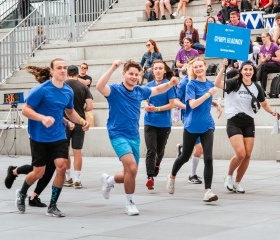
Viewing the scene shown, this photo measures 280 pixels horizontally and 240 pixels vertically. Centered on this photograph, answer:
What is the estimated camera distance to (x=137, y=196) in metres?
12.5

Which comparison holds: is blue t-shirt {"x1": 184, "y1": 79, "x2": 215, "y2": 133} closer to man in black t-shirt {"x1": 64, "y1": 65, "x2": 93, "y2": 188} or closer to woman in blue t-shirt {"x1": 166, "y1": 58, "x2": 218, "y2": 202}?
woman in blue t-shirt {"x1": 166, "y1": 58, "x2": 218, "y2": 202}

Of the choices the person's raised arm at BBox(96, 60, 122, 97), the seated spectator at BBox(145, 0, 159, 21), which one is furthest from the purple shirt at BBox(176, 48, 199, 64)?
the person's raised arm at BBox(96, 60, 122, 97)

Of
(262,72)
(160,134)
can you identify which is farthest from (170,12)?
(160,134)

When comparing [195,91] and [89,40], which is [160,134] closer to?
[195,91]

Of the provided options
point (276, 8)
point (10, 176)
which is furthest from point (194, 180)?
point (276, 8)

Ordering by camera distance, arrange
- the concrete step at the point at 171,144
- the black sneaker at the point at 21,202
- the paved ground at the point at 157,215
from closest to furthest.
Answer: the paved ground at the point at 157,215 → the black sneaker at the point at 21,202 → the concrete step at the point at 171,144

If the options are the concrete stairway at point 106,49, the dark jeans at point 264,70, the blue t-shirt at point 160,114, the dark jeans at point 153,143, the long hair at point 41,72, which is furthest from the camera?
the concrete stairway at point 106,49

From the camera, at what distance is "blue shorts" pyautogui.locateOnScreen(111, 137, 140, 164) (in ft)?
34.7

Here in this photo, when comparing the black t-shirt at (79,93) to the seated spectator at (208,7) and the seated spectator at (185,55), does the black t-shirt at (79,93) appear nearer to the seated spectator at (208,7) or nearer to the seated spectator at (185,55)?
the seated spectator at (185,55)

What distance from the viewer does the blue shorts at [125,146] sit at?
1059 centimetres

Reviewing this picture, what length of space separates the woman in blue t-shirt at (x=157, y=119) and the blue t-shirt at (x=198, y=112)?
3.41 ft

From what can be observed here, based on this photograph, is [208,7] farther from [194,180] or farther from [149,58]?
[194,180]

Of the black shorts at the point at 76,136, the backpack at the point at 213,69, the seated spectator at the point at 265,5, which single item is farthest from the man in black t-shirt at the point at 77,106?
the seated spectator at the point at 265,5

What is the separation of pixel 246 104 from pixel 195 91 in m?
0.87
